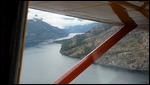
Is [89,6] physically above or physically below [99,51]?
above

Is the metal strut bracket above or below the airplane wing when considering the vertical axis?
below

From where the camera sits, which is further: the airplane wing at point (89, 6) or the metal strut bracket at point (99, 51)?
the metal strut bracket at point (99, 51)

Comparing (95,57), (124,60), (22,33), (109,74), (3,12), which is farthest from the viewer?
(109,74)

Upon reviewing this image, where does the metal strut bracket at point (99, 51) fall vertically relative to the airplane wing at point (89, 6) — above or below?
below

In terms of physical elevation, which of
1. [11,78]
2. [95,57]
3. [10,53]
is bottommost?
[95,57]

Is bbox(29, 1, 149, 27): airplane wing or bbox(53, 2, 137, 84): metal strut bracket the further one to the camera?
bbox(53, 2, 137, 84): metal strut bracket

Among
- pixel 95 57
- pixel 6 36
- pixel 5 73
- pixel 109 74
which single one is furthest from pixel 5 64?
pixel 109 74

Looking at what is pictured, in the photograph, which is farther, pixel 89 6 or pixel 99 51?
pixel 99 51

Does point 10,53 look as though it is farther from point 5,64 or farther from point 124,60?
point 124,60
